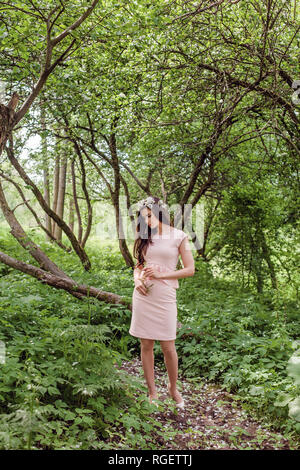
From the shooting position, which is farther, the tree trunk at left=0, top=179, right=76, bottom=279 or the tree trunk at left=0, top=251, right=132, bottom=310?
the tree trunk at left=0, top=179, right=76, bottom=279

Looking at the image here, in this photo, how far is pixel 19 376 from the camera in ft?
9.22

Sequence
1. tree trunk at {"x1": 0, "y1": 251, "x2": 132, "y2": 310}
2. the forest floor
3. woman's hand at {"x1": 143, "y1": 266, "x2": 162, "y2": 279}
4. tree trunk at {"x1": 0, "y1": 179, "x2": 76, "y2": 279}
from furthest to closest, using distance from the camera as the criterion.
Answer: tree trunk at {"x1": 0, "y1": 179, "x2": 76, "y2": 279} → tree trunk at {"x1": 0, "y1": 251, "x2": 132, "y2": 310} → woman's hand at {"x1": 143, "y1": 266, "x2": 162, "y2": 279} → the forest floor

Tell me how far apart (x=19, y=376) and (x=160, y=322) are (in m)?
1.42

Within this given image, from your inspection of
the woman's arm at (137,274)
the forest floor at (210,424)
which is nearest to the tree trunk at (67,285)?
the forest floor at (210,424)

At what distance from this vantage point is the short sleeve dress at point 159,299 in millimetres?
3729

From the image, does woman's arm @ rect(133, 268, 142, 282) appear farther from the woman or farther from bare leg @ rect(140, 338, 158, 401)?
bare leg @ rect(140, 338, 158, 401)

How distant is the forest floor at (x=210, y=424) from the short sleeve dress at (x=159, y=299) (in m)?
0.50

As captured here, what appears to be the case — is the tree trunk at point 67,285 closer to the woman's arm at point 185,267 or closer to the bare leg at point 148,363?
the bare leg at point 148,363

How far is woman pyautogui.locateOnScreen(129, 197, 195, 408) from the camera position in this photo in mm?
3729

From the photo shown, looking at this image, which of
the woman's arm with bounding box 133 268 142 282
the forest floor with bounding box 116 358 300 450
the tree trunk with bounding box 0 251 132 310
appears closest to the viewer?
the forest floor with bounding box 116 358 300 450

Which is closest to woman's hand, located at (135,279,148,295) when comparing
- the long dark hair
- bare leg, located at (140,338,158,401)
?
the long dark hair

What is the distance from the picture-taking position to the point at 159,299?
12.2ft
